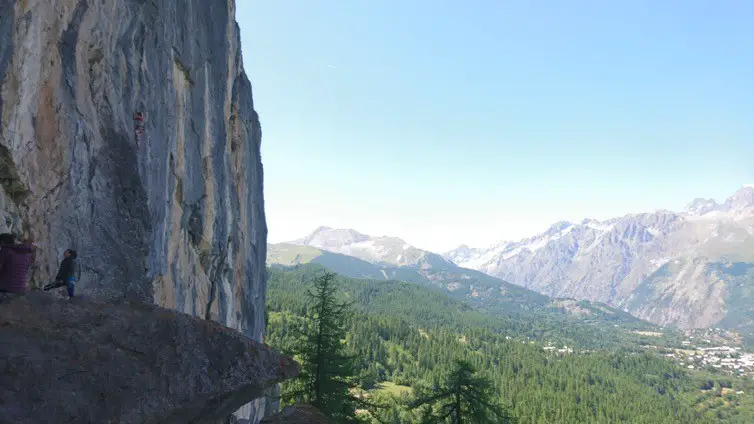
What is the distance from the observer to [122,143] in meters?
16.1

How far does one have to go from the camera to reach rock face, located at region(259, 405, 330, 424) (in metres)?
14.2

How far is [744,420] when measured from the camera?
14538 centimetres

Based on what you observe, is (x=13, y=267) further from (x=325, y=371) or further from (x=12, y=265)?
(x=325, y=371)

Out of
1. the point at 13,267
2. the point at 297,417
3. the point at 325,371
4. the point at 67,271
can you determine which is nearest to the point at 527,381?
the point at 325,371

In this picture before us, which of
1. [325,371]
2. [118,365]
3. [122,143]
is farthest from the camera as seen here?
[325,371]

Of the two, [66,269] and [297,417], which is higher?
[66,269]

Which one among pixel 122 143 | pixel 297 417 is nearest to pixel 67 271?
pixel 122 143

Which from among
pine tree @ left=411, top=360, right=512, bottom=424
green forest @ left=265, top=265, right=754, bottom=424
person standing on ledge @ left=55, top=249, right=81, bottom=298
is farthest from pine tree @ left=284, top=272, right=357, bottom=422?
green forest @ left=265, top=265, right=754, bottom=424

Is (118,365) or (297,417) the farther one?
(297,417)

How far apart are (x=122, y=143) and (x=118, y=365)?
10.5m

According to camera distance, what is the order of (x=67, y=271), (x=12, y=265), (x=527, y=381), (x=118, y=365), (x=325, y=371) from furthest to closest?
(x=527, y=381)
(x=325, y=371)
(x=67, y=271)
(x=12, y=265)
(x=118, y=365)

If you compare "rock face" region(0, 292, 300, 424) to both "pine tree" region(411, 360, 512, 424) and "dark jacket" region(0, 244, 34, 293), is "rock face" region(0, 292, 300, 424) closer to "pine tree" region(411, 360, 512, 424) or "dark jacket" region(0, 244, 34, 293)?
"dark jacket" region(0, 244, 34, 293)

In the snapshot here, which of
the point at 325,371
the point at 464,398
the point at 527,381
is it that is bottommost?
the point at 527,381

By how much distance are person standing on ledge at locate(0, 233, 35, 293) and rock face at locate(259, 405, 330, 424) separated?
8.13 m
